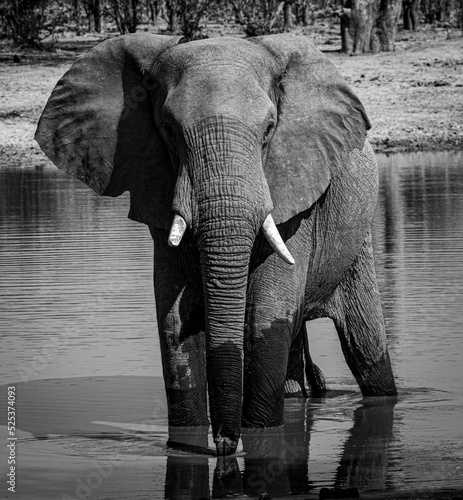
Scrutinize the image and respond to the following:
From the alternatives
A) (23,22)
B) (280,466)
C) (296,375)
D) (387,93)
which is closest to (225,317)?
(280,466)

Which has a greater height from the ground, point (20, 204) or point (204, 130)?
point (204, 130)

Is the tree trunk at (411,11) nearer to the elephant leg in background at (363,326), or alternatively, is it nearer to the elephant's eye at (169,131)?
the elephant leg in background at (363,326)

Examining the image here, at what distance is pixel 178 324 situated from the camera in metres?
6.31

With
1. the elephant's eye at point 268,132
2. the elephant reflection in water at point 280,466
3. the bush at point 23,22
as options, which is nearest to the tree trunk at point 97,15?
the bush at point 23,22

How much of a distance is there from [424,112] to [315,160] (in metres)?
18.6

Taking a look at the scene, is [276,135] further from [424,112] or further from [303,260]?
[424,112]

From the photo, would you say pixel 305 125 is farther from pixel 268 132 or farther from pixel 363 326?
pixel 363 326

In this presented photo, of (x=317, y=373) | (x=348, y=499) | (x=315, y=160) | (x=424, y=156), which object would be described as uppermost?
(x=315, y=160)

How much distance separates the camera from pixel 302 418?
708 cm

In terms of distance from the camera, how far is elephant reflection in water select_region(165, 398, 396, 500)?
5.66 meters

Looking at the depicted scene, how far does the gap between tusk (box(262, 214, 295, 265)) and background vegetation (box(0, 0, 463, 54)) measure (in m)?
25.2

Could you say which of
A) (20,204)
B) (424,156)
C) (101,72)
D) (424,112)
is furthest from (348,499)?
(424,112)

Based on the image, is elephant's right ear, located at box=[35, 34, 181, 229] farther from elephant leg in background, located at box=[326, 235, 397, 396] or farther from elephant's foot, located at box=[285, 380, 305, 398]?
elephant's foot, located at box=[285, 380, 305, 398]

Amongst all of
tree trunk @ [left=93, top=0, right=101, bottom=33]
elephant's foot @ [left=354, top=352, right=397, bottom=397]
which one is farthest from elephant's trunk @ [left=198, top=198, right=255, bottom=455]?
tree trunk @ [left=93, top=0, right=101, bottom=33]
